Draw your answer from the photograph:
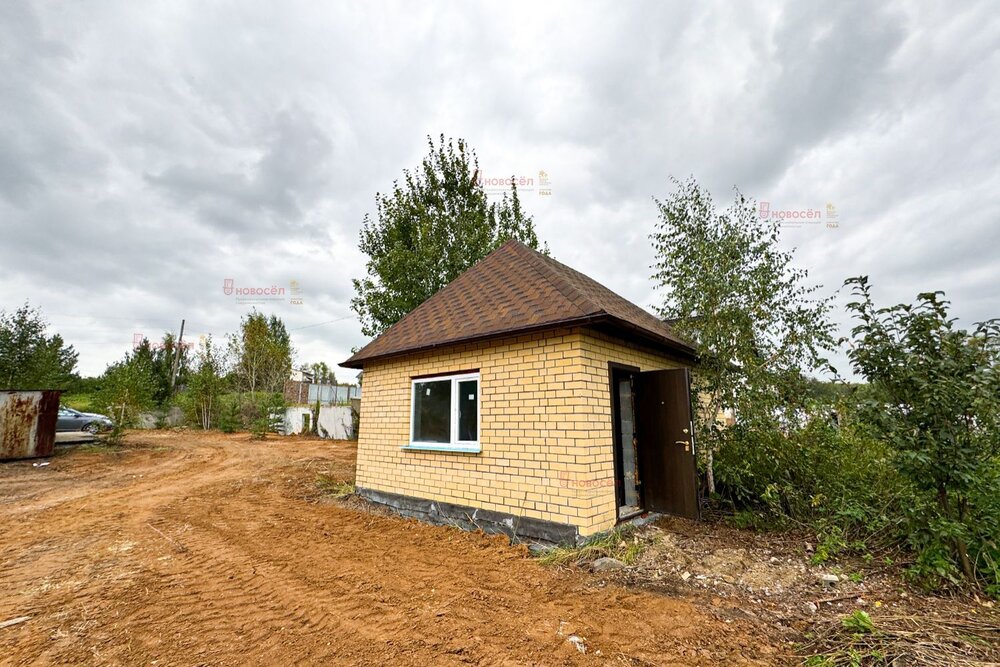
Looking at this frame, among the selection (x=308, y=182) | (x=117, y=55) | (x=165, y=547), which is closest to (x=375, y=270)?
(x=308, y=182)

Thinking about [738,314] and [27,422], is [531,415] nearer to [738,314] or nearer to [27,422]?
[738,314]

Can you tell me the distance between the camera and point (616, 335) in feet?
17.6

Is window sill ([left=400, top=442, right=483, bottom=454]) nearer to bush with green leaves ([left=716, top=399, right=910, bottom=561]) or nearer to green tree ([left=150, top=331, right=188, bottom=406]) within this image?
bush with green leaves ([left=716, top=399, right=910, bottom=561])

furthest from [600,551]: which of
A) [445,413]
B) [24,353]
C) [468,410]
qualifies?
[24,353]

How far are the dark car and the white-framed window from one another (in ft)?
63.3

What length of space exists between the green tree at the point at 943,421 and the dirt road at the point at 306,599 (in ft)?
7.44

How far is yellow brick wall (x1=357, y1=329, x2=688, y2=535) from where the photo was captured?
449 cm

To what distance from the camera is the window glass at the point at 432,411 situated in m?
6.05

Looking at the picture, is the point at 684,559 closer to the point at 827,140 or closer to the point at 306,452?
the point at 827,140

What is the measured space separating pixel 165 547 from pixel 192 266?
51.0ft

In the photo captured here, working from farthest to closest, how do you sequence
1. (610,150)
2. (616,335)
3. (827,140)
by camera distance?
(610,150)
(827,140)
(616,335)

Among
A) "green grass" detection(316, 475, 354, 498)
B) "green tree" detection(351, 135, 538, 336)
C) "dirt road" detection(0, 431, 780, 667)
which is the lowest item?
"green grass" detection(316, 475, 354, 498)

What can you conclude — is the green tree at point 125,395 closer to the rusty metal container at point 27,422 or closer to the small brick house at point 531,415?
the rusty metal container at point 27,422

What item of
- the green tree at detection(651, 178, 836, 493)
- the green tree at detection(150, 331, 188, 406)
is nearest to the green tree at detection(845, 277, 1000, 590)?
the green tree at detection(651, 178, 836, 493)
